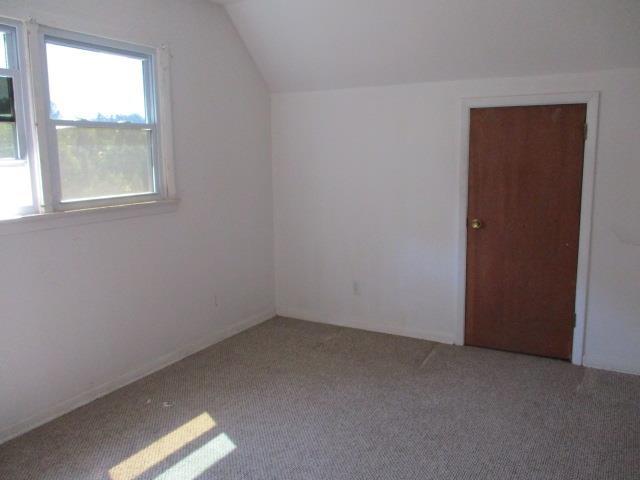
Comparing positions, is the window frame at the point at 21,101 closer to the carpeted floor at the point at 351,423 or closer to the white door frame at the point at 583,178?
the carpeted floor at the point at 351,423

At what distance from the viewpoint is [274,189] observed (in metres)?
4.85

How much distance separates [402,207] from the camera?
14.1 feet

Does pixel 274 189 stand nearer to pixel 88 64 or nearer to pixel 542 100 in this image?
pixel 88 64

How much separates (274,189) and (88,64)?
1.98 meters

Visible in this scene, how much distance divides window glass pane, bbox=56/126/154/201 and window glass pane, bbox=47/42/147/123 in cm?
10

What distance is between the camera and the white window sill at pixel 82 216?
281 cm

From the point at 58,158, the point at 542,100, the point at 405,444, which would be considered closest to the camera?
the point at 405,444

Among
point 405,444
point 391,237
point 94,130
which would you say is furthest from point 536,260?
point 94,130

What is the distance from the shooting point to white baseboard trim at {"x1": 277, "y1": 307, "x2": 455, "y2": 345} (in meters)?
4.28

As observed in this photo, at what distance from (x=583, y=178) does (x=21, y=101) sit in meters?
3.44

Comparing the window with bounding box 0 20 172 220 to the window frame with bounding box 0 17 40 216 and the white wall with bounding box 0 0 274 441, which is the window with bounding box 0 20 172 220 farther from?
the white wall with bounding box 0 0 274 441

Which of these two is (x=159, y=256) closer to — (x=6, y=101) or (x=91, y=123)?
(x=91, y=123)

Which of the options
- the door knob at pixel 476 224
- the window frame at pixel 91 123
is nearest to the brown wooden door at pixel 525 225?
the door knob at pixel 476 224

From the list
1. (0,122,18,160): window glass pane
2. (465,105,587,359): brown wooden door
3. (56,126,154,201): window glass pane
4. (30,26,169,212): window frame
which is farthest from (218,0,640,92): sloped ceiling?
(0,122,18,160): window glass pane
